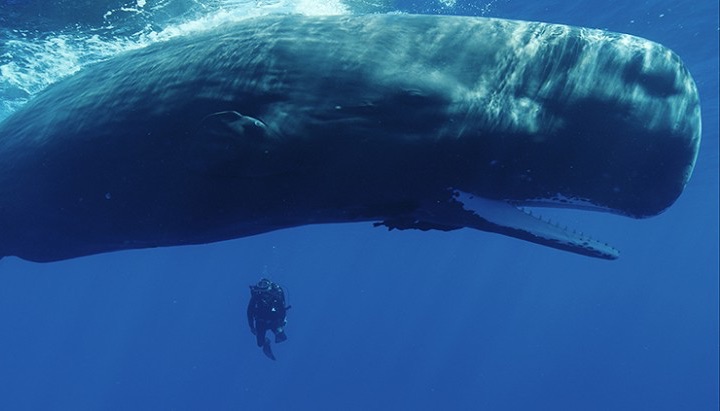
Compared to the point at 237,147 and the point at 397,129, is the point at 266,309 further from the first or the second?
the point at 397,129

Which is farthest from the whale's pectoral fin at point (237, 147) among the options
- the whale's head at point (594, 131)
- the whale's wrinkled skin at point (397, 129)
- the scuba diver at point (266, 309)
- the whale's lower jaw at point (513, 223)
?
the scuba diver at point (266, 309)

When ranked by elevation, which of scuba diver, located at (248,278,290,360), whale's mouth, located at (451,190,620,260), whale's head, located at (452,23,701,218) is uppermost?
whale's head, located at (452,23,701,218)

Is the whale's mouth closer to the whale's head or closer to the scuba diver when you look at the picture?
the whale's head

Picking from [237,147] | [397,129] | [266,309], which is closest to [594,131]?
[397,129]

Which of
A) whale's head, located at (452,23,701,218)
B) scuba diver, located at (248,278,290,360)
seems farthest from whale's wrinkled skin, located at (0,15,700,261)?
scuba diver, located at (248,278,290,360)

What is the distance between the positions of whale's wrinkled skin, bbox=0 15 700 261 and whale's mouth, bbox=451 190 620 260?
0.01 meters

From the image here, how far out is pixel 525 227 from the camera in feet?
9.88

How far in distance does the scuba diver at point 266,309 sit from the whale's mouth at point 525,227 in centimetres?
1826

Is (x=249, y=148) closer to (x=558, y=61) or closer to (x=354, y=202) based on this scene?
(x=354, y=202)

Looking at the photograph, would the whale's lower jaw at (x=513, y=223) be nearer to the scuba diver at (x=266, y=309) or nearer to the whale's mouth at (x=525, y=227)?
the whale's mouth at (x=525, y=227)

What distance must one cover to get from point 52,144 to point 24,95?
1600 centimetres

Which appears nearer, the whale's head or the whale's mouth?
the whale's head

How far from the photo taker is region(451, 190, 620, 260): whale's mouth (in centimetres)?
299

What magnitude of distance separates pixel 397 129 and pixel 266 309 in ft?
61.6
